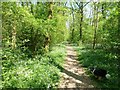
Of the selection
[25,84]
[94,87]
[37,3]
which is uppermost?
[37,3]

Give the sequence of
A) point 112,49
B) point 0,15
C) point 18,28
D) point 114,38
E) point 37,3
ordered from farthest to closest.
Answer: point 37,3 < point 112,49 < point 18,28 < point 114,38 < point 0,15

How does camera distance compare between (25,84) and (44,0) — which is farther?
(44,0)

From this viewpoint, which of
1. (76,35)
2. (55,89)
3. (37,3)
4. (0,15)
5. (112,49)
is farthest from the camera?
(76,35)

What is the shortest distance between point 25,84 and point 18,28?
736 cm

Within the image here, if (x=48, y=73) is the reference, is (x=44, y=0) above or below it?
above

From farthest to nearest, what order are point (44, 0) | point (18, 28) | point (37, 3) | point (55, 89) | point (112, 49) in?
point (37, 3) < point (44, 0) < point (112, 49) < point (18, 28) < point (55, 89)

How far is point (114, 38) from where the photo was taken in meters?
14.6

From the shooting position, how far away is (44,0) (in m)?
18.8

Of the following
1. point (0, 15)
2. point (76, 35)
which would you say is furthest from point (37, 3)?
point (76, 35)

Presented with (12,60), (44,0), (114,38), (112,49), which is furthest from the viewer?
(44,0)

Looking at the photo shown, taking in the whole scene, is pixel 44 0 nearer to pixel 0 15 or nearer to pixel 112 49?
pixel 112 49

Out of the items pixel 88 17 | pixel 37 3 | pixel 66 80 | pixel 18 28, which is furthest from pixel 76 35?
pixel 66 80

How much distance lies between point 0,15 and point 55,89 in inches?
178

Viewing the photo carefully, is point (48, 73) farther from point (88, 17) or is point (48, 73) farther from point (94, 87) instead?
point (88, 17)
